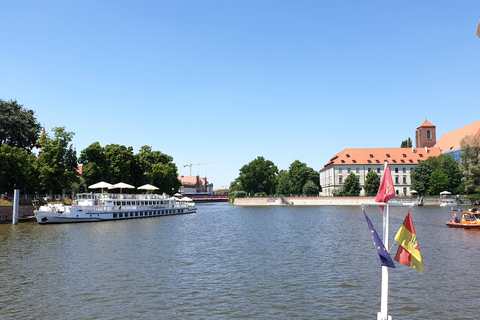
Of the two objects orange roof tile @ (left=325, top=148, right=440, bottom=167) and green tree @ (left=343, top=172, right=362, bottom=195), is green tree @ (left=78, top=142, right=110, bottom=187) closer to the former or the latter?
green tree @ (left=343, top=172, right=362, bottom=195)

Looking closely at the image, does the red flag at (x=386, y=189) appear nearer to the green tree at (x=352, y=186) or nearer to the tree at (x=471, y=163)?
the tree at (x=471, y=163)

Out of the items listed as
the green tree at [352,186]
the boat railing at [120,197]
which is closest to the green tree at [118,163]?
the boat railing at [120,197]

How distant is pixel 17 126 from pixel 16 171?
2107 centimetres

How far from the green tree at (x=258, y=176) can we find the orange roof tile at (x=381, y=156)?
2749 centimetres

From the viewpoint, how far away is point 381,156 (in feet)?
507

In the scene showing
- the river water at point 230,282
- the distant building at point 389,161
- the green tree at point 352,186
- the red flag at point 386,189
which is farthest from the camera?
the distant building at point 389,161

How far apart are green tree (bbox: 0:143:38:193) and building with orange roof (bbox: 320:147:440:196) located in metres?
109

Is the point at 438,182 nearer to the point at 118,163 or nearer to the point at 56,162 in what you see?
the point at 118,163

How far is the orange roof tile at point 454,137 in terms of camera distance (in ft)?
461

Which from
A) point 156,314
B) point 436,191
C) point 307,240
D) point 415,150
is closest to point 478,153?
point 436,191

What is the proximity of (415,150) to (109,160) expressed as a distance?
12333 cm

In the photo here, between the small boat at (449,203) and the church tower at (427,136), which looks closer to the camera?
the small boat at (449,203)

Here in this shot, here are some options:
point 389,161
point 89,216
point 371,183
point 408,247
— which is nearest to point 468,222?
point 408,247

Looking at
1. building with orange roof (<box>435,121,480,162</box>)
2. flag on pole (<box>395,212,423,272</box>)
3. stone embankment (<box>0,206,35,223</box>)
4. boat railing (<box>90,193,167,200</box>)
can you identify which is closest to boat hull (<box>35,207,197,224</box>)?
boat railing (<box>90,193,167,200</box>)
